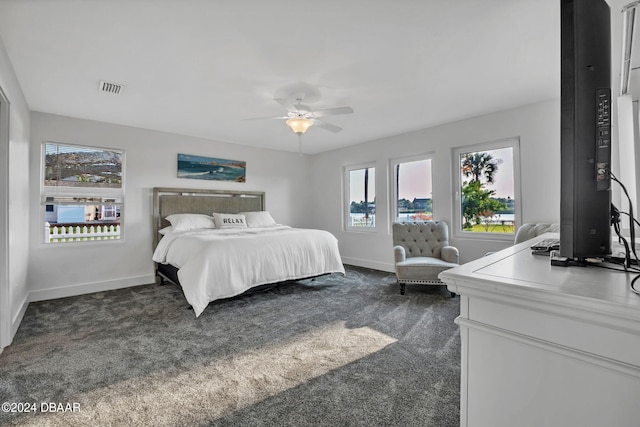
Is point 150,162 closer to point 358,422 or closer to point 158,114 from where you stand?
point 158,114

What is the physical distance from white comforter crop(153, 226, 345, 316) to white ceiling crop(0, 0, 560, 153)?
5.37ft

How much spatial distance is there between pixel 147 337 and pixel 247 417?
58.6 inches

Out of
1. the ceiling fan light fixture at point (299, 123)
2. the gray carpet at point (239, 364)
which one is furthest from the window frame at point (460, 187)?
the ceiling fan light fixture at point (299, 123)

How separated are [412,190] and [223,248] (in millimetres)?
3232

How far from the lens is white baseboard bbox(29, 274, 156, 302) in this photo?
3.66m

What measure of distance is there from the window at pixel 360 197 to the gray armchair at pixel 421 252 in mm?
1251

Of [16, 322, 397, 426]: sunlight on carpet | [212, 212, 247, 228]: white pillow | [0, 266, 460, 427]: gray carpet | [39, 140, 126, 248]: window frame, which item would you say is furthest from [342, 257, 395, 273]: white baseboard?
[39, 140, 126, 248]: window frame

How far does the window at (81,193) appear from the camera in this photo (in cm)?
383

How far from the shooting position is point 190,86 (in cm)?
303

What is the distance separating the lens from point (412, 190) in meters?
4.97

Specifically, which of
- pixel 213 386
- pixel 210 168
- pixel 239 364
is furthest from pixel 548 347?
pixel 210 168

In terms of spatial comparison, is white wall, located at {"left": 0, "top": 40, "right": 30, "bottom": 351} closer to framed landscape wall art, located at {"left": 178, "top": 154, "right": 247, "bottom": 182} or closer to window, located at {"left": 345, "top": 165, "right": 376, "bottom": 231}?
framed landscape wall art, located at {"left": 178, "top": 154, "right": 247, "bottom": 182}

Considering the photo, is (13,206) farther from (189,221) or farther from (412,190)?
(412,190)

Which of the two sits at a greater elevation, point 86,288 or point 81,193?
point 81,193
